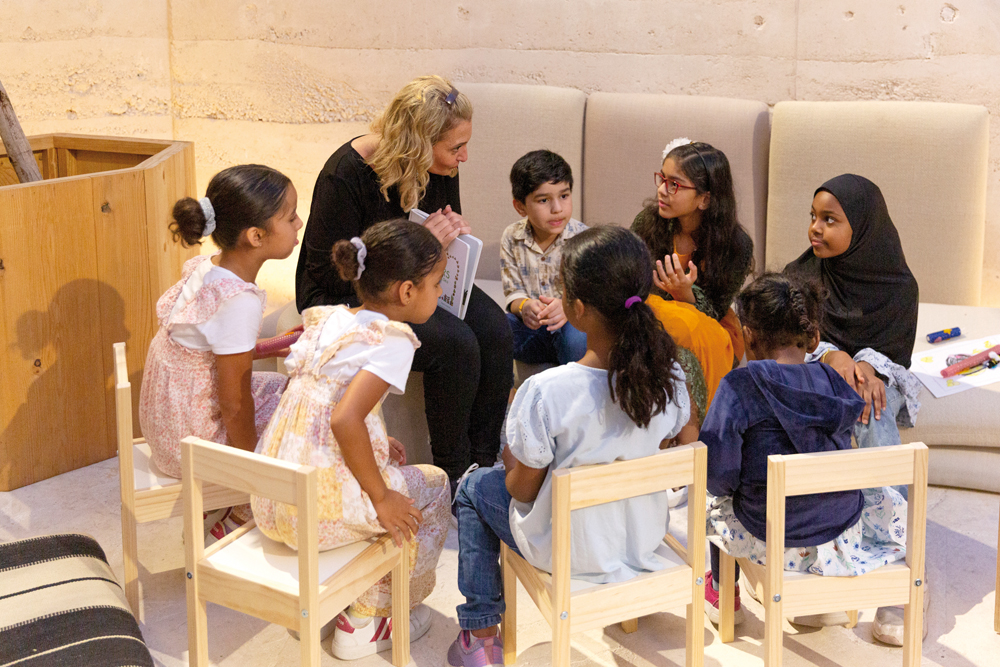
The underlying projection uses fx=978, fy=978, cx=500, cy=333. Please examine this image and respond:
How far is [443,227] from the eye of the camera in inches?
114

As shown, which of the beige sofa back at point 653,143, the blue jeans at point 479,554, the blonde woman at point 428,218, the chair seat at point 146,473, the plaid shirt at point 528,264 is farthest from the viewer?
the beige sofa back at point 653,143

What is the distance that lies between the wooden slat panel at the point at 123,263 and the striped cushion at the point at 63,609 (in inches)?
40.4

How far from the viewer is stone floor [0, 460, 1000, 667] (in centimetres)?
243

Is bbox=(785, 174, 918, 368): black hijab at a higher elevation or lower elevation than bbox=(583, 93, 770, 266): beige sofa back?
lower

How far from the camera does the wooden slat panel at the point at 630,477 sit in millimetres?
1913

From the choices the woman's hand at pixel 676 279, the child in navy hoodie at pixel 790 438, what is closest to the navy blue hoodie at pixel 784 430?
the child in navy hoodie at pixel 790 438

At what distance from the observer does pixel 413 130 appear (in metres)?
3.07

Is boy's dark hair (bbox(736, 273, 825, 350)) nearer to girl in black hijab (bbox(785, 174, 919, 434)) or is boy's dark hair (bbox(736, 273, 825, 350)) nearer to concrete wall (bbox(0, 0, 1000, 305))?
girl in black hijab (bbox(785, 174, 919, 434))

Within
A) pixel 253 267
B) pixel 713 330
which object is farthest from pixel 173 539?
pixel 713 330

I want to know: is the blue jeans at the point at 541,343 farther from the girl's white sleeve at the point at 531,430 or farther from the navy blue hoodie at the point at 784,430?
the girl's white sleeve at the point at 531,430

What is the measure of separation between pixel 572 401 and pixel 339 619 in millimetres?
897

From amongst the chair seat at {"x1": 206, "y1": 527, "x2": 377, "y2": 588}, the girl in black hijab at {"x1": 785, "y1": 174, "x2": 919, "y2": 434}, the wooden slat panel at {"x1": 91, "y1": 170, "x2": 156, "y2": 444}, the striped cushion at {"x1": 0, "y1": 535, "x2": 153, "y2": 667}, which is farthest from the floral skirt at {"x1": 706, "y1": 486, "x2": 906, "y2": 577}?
the wooden slat panel at {"x1": 91, "y1": 170, "x2": 156, "y2": 444}

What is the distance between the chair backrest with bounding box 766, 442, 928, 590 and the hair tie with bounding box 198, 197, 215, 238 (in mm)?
1532

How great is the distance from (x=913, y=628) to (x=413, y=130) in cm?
197
